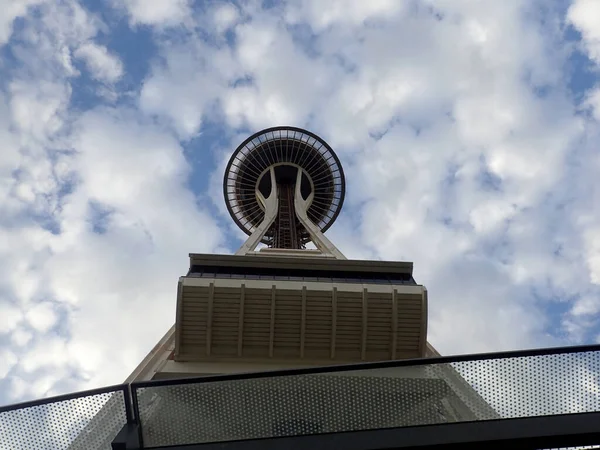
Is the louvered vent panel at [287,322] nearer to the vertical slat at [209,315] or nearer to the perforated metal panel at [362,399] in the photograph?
the vertical slat at [209,315]

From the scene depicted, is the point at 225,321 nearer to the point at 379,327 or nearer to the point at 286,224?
the point at 379,327

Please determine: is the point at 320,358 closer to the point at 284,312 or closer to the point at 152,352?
the point at 284,312

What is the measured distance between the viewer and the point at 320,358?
20.9 metres

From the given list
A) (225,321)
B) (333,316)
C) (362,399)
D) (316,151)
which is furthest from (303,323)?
(316,151)

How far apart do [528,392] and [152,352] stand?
19973 mm

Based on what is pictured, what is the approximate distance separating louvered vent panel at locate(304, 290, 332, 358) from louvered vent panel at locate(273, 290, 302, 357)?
362 mm

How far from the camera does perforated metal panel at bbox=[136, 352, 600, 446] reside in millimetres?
4008

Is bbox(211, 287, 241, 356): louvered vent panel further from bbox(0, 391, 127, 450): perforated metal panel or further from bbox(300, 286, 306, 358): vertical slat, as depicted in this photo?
bbox(0, 391, 127, 450): perforated metal panel

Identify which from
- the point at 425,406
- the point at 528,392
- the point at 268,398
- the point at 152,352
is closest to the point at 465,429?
the point at 425,406

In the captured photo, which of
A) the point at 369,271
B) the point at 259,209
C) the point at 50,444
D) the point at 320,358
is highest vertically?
the point at 259,209

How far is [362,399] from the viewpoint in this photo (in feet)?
13.7

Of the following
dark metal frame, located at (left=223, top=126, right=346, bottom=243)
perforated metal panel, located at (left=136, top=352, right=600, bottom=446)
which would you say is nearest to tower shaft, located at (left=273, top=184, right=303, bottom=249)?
dark metal frame, located at (left=223, top=126, right=346, bottom=243)

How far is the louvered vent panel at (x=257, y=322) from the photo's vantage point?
66.8ft

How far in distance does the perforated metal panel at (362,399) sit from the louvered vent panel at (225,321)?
1617cm
